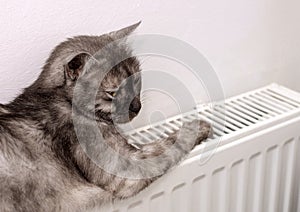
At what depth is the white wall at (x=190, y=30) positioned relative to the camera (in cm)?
102

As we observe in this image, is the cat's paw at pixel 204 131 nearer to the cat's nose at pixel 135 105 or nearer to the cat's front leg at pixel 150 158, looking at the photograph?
the cat's front leg at pixel 150 158

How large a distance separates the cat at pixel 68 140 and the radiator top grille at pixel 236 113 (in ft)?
0.37

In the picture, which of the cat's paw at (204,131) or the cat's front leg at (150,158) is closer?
the cat's front leg at (150,158)

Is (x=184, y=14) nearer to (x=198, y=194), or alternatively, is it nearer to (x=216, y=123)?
(x=216, y=123)

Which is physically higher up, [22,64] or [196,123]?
[22,64]

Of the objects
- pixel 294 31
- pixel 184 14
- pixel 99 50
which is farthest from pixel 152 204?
pixel 294 31

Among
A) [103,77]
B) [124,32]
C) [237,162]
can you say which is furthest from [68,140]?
[237,162]

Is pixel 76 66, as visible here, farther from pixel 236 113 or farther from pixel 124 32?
pixel 236 113

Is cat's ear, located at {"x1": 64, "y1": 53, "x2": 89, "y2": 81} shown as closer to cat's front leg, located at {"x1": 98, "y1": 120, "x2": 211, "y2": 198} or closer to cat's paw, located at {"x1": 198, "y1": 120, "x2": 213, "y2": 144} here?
cat's front leg, located at {"x1": 98, "y1": 120, "x2": 211, "y2": 198}

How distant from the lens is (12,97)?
106cm

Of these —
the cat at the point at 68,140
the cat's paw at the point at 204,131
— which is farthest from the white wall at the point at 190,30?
the cat's paw at the point at 204,131

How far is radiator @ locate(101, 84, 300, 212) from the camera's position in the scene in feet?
3.62

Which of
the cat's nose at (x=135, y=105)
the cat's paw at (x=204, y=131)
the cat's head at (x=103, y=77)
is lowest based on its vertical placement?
the cat's paw at (x=204, y=131)

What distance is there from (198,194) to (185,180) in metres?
0.08
